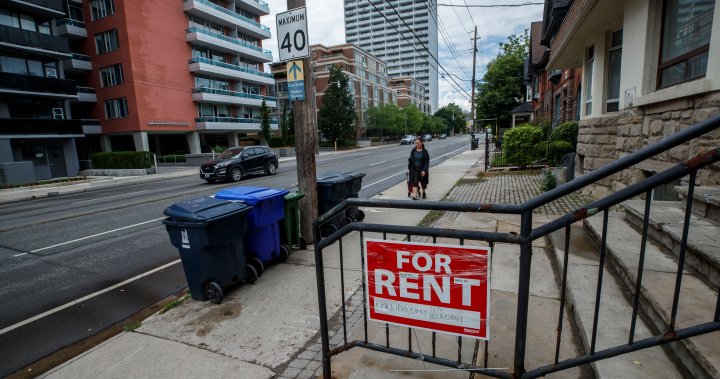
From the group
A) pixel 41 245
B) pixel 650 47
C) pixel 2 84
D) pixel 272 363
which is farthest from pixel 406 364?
pixel 2 84

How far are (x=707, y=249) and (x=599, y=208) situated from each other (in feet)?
6.22

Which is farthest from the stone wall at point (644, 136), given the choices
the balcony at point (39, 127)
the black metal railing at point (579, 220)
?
the balcony at point (39, 127)

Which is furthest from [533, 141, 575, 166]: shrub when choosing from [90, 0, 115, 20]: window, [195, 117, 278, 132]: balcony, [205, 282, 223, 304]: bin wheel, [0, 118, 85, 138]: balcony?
[90, 0, 115, 20]: window

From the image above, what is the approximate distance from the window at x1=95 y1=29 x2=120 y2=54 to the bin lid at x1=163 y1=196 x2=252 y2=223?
36.1m

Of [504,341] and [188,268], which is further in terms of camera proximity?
[188,268]

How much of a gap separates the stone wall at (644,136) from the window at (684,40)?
44 centimetres

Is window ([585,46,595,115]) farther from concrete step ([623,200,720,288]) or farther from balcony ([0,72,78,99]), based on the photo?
balcony ([0,72,78,99])

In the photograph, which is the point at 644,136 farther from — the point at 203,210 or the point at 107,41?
the point at 107,41

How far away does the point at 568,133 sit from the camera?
13602 millimetres

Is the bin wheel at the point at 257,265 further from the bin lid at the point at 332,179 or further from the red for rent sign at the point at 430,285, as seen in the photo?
the red for rent sign at the point at 430,285

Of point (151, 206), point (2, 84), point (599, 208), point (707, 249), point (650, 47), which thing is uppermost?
point (2, 84)

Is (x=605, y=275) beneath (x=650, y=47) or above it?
beneath

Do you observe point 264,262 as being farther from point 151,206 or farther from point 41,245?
point 151,206

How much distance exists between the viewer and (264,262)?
5.16m
